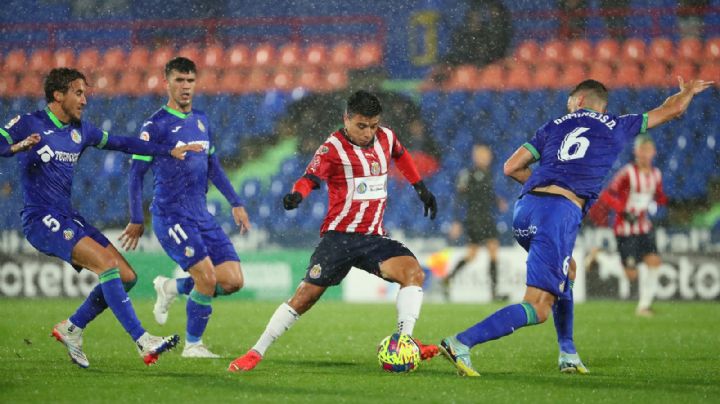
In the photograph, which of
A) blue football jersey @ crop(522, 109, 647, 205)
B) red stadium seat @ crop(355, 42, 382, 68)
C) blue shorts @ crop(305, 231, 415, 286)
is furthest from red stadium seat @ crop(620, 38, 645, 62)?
blue shorts @ crop(305, 231, 415, 286)

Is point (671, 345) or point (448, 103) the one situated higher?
point (448, 103)

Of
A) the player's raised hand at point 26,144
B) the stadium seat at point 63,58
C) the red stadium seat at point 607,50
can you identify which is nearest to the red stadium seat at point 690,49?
the red stadium seat at point 607,50

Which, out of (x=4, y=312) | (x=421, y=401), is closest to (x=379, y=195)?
(x=421, y=401)

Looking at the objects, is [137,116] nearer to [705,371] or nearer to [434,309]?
[434,309]

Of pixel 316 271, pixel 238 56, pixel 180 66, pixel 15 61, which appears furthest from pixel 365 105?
pixel 15 61

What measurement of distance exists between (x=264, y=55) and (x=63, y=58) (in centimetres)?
356

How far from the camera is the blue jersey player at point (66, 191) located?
22.2 feet

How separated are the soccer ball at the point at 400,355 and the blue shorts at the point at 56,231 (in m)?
2.03

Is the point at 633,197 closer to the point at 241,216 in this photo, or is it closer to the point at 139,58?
the point at 241,216

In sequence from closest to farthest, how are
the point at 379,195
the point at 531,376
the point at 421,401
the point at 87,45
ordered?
1. the point at 421,401
2. the point at 531,376
3. the point at 379,195
4. the point at 87,45

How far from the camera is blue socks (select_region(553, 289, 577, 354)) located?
6.69 meters

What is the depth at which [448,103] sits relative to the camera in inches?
661

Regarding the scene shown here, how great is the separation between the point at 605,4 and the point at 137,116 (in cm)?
811

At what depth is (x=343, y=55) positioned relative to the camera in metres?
17.8
